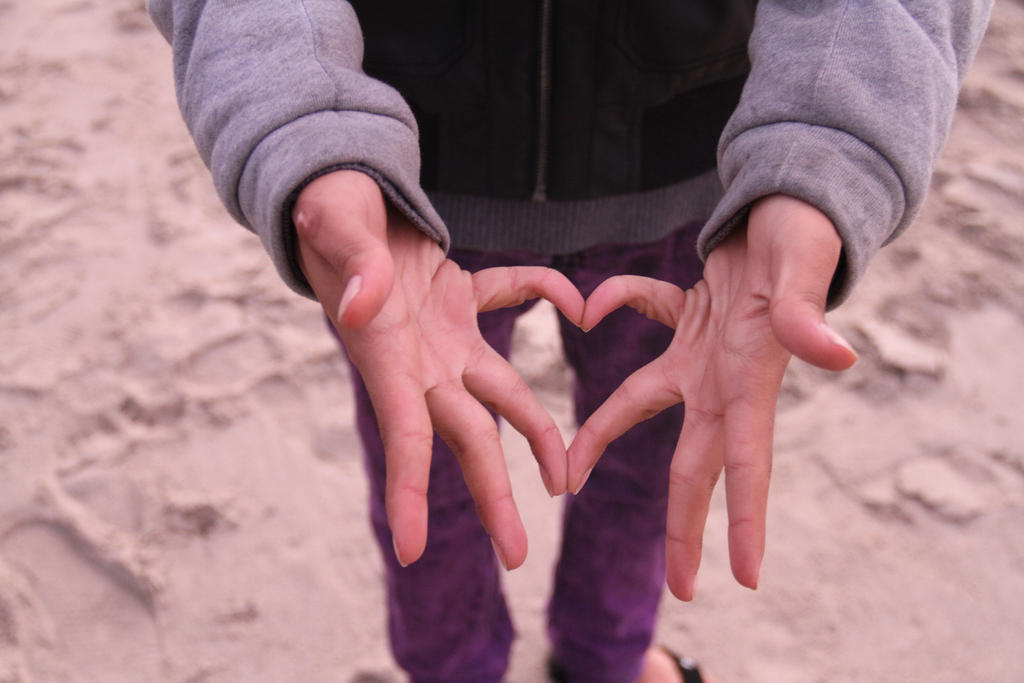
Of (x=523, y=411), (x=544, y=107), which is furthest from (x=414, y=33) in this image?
(x=523, y=411)

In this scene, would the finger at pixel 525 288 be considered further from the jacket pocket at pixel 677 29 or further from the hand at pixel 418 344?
the jacket pocket at pixel 677 29

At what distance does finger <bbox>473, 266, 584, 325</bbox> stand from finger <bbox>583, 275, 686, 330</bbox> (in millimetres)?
15

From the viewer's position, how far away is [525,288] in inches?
26.5

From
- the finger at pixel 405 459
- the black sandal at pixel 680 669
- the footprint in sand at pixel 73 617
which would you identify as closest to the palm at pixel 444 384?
the finger at pixel 405 459

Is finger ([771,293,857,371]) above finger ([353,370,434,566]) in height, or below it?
above

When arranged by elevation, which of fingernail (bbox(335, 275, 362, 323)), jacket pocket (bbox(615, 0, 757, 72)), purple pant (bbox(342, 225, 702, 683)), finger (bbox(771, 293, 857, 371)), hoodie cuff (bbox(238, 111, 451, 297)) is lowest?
purple pant (bbox(342, 225, 702, 683))

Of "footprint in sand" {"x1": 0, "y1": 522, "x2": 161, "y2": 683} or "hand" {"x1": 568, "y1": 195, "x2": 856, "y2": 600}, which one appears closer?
"hand" {"x1": 568, "y1": 195, "x2": 856, "y2": 600}

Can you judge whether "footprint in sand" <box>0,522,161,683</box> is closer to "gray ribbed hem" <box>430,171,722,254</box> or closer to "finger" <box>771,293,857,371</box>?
"gray ribbed hem" <box>430,171,722,254</box>

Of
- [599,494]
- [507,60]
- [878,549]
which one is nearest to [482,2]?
[507,60]

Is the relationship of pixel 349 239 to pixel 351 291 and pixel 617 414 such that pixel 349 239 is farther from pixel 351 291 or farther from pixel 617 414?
pixel 617 414

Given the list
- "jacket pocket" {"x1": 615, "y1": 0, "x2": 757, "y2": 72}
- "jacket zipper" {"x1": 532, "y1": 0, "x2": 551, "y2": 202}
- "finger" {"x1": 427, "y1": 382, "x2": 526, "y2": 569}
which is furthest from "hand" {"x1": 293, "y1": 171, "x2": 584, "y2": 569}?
"jacket pocket" {"x1": 615, "y1": 0, "x2": 757, "y2": 72}

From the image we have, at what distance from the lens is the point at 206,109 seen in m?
0.58

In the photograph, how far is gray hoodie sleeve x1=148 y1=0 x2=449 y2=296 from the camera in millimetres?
550

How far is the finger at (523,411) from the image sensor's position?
0.62 m
